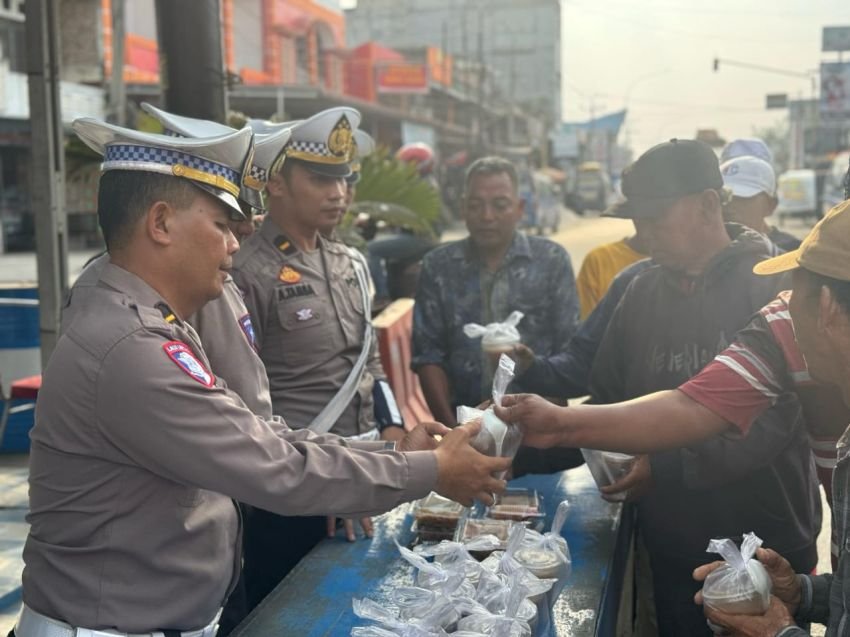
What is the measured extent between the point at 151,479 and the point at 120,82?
18.0 meters

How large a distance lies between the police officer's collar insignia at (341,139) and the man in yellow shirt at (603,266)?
2.06m

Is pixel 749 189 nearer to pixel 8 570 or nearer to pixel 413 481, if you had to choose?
pixel 413 481

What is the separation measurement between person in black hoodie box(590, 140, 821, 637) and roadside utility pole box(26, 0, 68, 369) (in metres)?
3.27

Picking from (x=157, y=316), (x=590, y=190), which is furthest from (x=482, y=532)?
(x=590, y=190)

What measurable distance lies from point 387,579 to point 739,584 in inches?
39.9

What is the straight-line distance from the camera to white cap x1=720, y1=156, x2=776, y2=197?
5160mm

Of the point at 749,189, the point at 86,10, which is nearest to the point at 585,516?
the point at 749,189

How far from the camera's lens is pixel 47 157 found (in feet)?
16.3

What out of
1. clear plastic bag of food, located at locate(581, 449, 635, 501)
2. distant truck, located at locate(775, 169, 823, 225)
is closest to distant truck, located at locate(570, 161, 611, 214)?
distant truck, located at locate(775, 169, 823, 225)

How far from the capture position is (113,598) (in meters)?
1.98

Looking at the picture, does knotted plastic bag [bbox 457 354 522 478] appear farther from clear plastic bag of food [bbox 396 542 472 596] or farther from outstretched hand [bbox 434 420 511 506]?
clear plastic bag of food [bbox 396 542 472 596]

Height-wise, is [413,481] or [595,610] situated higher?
[413,481]

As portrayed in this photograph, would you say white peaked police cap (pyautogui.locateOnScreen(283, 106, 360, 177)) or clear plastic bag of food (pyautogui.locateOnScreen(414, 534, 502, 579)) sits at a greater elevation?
white peaked police cap (pyautogui.locateOnScreen(283, 106, 360, 177))

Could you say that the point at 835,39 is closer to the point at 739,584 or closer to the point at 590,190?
the point at 590,190
